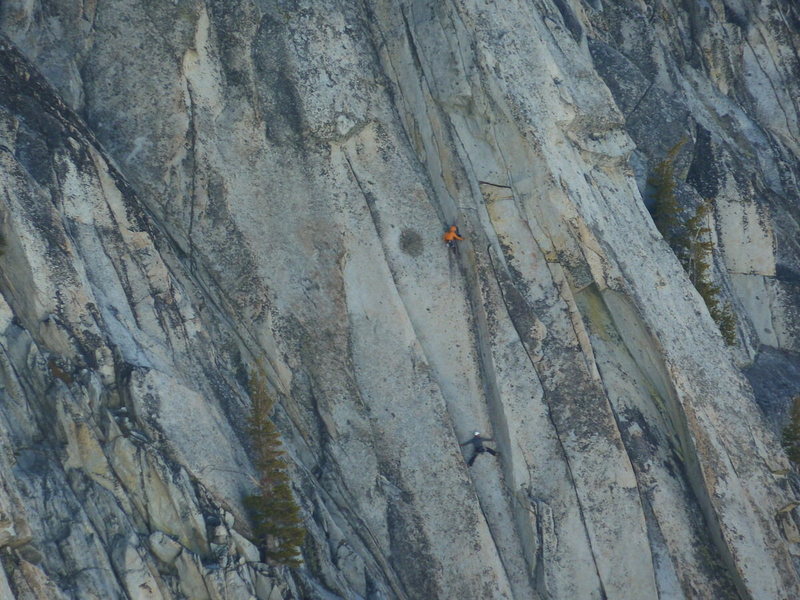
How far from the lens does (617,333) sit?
132ft

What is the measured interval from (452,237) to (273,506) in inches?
476

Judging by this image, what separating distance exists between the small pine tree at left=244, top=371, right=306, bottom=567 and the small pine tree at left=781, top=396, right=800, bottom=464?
17244 mm

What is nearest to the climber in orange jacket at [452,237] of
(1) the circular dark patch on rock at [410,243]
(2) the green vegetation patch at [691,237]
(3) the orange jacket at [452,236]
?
(3) the orange jacket at [452,236]

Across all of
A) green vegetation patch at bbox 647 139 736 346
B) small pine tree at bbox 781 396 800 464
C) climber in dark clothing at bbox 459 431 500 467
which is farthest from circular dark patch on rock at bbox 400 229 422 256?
small pine tree at bbox 781 396 800 464

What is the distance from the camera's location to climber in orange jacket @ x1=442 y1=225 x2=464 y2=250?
132ft

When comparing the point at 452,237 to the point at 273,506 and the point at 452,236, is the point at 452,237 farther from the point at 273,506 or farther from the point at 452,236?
the point at 273,506

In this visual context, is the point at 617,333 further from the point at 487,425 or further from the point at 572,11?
the point at 572,11

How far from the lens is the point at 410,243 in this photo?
40219 millimetres

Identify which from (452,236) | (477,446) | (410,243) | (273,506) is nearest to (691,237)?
(452,236)

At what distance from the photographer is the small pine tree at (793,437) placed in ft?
131

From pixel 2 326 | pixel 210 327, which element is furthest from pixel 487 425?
pixel 2 326

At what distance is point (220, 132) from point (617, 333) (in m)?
14.9

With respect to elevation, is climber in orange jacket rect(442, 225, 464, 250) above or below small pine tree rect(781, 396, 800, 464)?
above

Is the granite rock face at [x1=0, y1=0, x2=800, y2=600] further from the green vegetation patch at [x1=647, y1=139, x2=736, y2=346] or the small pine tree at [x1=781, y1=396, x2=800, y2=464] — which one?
the green vegetation patch at [x1=647, y1=139, x2=736, y2=346]
